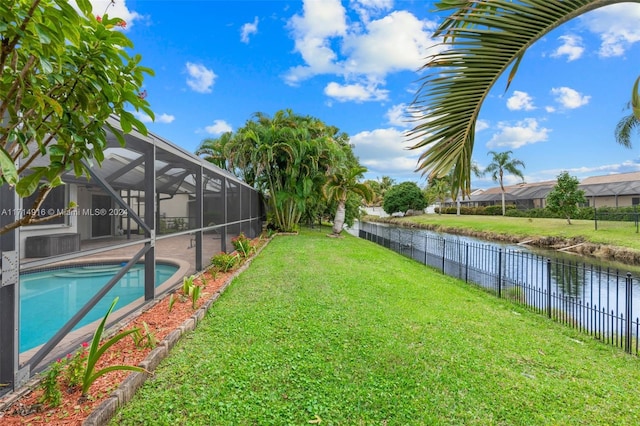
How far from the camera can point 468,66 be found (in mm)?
1932

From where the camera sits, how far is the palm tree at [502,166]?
3881 centimetres

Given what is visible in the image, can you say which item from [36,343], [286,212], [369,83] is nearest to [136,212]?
[36,343]

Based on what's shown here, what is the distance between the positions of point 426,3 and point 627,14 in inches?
49.1

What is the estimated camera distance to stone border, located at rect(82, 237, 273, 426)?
201 centimetres

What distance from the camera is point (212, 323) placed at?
3.78 meters

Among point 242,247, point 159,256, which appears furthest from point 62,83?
point 242,247

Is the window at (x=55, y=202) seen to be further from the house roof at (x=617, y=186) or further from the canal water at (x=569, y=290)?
the house roof at (x=617, y=186)

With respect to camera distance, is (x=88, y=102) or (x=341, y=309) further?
(x=341, y=309)

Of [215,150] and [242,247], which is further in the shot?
[215,150]

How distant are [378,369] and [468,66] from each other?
8.36 feet

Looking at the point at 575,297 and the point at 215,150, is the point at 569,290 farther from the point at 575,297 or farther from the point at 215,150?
the point at 215,150

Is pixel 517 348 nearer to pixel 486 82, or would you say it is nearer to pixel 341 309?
pixel 341 309

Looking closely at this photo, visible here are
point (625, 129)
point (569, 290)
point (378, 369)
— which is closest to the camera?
point (378, 369)

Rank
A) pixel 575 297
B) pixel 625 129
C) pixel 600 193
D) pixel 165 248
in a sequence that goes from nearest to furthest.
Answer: pixel 165 248 → pixel 575 297 → pixel 625 129 → pixel 600 193
